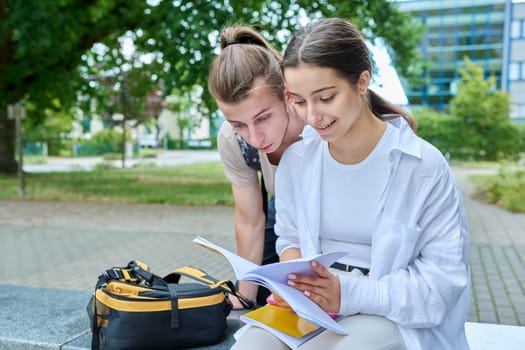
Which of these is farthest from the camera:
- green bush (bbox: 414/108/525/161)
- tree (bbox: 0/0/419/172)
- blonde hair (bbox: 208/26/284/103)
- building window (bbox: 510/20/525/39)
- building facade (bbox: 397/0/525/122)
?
building facade (bbox: 397/0/525/122)

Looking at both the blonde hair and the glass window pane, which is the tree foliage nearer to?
the glass window pane

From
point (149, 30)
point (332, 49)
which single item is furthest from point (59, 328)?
point (149, 30)

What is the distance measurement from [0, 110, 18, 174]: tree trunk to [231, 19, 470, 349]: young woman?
1839 cm

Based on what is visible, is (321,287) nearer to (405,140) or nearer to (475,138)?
(405,140)

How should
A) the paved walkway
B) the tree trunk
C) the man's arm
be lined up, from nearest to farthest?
the man's arm, the paved walkway, the tree trunk

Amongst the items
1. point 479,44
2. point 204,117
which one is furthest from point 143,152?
point 479,44

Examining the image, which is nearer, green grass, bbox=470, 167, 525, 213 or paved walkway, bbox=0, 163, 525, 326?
paved walkway, bbox=0, 163, 525, 326

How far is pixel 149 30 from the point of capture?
533 inches

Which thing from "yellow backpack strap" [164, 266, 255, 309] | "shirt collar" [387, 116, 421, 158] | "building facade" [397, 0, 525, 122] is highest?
"building facade" [397, 0, 525, 122]

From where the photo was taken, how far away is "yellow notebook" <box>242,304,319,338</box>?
5.81ft

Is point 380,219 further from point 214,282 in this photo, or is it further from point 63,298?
point 63,298

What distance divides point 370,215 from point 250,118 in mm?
609

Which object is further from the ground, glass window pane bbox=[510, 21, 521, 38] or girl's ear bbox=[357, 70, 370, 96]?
glass window pane bbox=[510, 21, 521, 38]

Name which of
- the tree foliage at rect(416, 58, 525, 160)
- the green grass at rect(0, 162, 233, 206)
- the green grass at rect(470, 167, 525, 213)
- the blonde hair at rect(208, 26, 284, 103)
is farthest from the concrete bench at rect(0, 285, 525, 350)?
the tree foliage at rect(416, 58, 525, 160)
